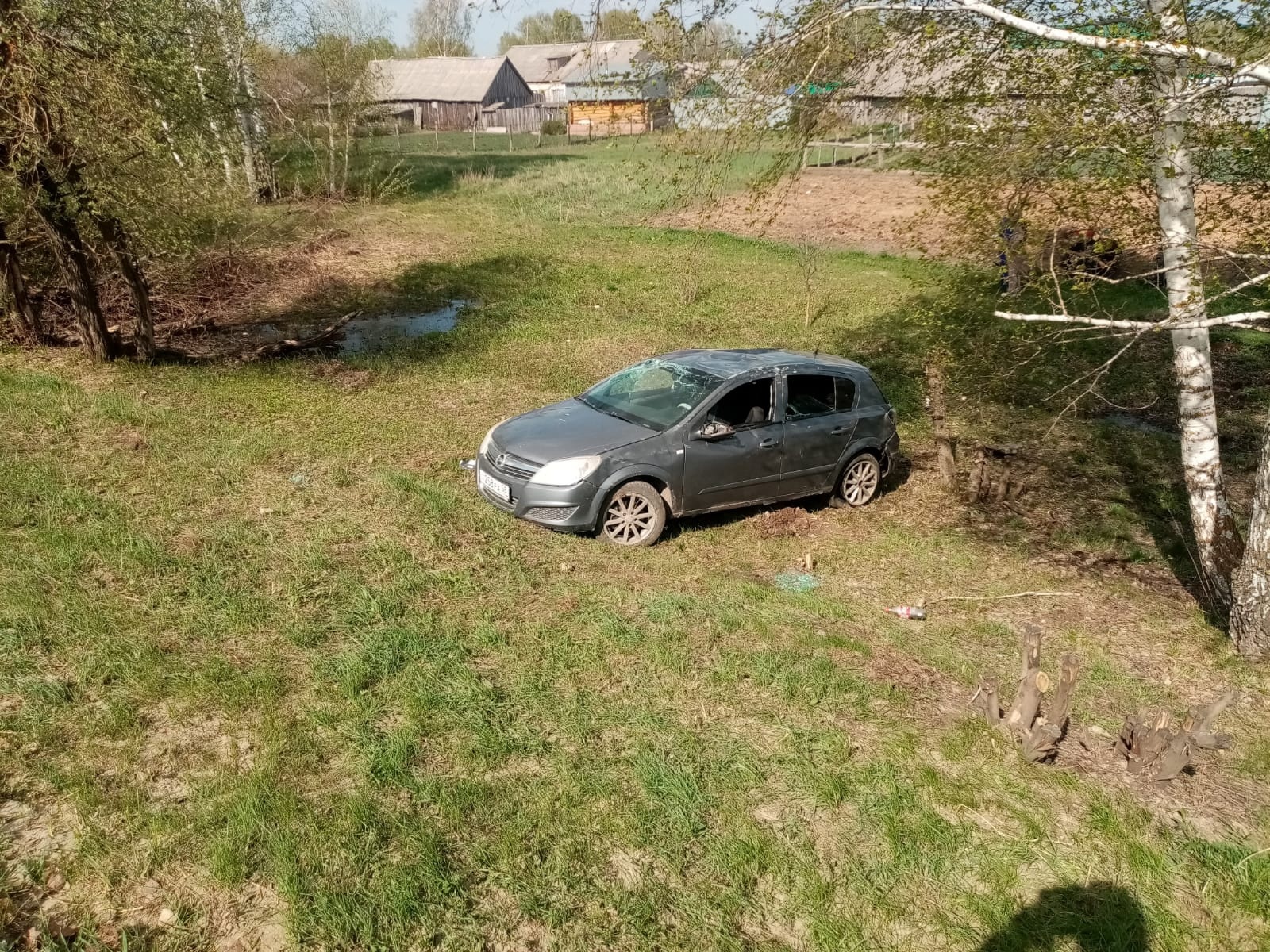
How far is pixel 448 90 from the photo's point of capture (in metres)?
54.0

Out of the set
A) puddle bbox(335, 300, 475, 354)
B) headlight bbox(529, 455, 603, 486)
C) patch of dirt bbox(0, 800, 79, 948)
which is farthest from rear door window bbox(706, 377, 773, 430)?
puddle bbox(335, 300, 475, 354)

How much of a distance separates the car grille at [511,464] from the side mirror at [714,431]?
59.5 inches

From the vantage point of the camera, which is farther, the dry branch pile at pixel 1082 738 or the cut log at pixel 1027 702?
the cut log at pixel 1027 702

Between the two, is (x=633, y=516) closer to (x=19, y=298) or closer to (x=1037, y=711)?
(x=1037, y=711)

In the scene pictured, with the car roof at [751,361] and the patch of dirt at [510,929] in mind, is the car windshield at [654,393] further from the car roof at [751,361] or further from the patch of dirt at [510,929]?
the patch of dirt at [510,929]

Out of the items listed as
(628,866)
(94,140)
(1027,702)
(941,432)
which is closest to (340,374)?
(94,140)

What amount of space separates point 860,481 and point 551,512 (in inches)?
145

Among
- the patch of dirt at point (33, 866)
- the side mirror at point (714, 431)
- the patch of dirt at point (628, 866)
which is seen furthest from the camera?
the side mirror at point (714, 431)

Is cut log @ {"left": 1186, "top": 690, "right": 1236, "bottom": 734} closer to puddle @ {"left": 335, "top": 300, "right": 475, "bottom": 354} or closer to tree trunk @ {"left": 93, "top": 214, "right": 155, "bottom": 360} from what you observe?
tree trunk @ {"left": 93, "top": 214, "right": 155, "bottom": 360}

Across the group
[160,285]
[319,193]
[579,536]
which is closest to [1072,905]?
[579,536]

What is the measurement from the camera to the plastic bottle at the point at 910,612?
680 cm

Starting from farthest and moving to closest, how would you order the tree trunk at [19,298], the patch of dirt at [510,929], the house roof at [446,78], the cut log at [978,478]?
the house roof at [446,78], the tree trunk at [19,298], the cut log at [978,478], the patch of dirt at [510,929]

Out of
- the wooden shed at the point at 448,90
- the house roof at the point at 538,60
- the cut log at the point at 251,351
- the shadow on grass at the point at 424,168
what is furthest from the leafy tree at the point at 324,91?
the house roof at the point at 538,60

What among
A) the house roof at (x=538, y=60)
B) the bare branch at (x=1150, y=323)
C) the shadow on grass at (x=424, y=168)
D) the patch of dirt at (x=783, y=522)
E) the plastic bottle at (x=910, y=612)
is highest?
the house roof at (x=538, y=60)
